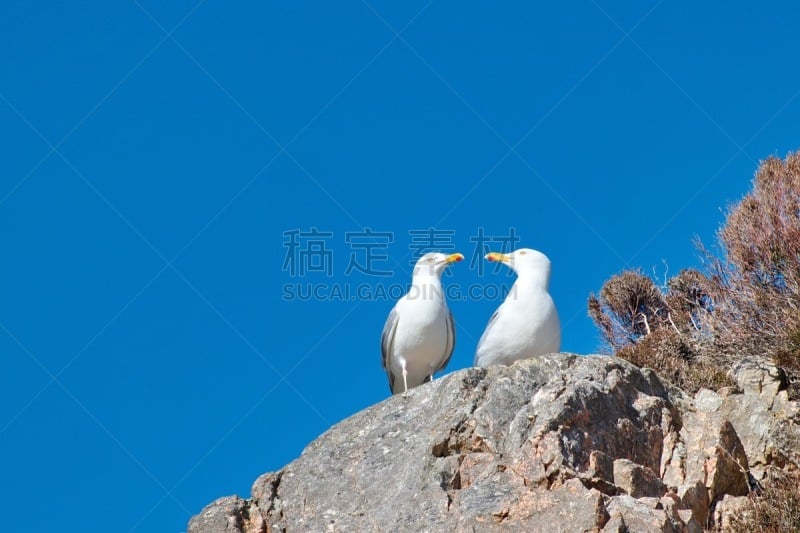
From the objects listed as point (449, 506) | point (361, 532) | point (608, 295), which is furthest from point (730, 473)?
point (608, 295)

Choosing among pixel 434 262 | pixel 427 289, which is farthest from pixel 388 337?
pixel 434 262

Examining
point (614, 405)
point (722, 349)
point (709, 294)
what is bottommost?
point (614, 405)

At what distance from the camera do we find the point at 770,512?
9164 millimetres

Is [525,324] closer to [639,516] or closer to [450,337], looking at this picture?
[450,337]

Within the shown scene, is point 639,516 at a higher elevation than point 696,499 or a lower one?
lower

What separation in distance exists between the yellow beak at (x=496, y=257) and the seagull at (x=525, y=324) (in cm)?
37

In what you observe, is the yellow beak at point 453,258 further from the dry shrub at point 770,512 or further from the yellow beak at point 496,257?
the dry shrub at point 770,512

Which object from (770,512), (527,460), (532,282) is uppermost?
(532,282)

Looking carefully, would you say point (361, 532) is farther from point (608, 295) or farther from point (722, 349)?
point (608, 295)

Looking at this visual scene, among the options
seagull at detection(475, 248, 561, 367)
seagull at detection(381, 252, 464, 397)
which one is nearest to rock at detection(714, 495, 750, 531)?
seagull at detection(475, 248, 561, 367)

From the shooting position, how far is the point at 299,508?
9.55 meters

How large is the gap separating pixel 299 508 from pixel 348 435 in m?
0.98

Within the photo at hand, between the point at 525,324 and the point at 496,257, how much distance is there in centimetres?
130

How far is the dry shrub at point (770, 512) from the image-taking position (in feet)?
29.7
